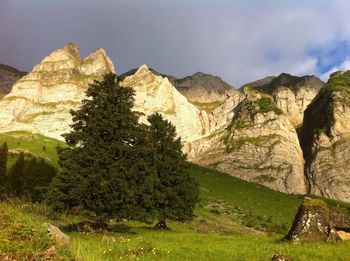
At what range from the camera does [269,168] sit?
197 m

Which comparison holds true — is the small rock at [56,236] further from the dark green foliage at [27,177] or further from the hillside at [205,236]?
the dark green foliage at [27,177]

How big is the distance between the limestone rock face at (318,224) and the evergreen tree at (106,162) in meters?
14.3

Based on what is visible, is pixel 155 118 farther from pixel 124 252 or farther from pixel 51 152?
pixel 51 152

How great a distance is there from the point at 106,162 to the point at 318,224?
17739 mm

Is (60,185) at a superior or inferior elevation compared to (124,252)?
superior

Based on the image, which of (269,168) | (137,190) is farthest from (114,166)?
(269,168)

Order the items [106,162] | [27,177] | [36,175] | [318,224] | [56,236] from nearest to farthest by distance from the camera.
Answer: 1. [56,236]
2. [318,224]
3. [106,162]
4. [27,177]
5. [36,175]

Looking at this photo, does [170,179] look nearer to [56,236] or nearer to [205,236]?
[205,236]

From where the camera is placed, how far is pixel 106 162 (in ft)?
119

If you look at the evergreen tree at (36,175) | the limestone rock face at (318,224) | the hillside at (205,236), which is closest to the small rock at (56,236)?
the hillside at (205,236)

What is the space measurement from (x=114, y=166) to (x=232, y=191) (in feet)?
272

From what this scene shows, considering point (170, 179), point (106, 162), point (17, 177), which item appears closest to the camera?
point (106, 162)

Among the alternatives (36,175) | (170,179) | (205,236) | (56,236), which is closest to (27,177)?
(36,175)

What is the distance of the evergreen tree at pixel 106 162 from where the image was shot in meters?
34.9
